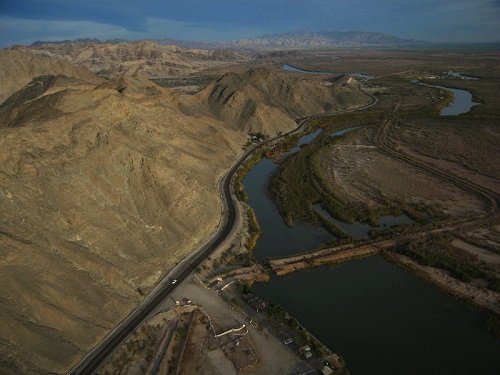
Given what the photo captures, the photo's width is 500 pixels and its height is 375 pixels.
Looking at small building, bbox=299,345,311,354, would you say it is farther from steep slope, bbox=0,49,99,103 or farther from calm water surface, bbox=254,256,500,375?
steep slope, bbox=0,49,99,103

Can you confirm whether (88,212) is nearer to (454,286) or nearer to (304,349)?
(304,349)

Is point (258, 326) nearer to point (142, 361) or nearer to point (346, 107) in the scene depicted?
point (142, 361)

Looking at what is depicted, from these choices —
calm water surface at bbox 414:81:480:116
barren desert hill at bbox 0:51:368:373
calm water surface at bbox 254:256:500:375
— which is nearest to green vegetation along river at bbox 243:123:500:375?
calm water surface at bbox 254:256:500:375

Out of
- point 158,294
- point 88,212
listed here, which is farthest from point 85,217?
point 158,294

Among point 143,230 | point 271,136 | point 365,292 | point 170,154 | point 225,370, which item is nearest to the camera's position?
point 225,370

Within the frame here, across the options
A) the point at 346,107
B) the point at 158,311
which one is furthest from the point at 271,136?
the point at 158,311

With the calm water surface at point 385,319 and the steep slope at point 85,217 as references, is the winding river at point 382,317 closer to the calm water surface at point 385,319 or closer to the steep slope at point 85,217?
the calm water surface at point 385,319
